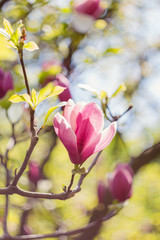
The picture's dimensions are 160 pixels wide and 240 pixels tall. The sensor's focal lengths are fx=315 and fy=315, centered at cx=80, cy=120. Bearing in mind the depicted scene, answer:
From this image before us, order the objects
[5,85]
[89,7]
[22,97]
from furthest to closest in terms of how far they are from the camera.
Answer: [89,7]
[5,85]
[22,97]

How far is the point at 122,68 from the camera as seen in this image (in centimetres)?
340

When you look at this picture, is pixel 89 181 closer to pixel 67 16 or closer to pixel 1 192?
pixel 67 16

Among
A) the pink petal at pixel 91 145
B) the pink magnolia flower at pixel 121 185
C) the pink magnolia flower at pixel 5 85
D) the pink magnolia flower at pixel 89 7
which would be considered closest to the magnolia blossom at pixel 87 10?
the pink magnolia flower at pixel 89 7

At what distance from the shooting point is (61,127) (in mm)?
740

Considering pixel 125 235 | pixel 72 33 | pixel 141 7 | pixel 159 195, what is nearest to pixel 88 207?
pixel 125 235

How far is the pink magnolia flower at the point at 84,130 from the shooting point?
76 cm

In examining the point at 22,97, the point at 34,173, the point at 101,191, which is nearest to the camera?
the point at 22,97

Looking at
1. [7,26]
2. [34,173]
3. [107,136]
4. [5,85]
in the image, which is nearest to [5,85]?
[5,85]

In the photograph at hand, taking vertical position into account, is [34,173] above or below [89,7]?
below

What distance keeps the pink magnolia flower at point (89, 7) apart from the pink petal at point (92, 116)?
2.39 feet

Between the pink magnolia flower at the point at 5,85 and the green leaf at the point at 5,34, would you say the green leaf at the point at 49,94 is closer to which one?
the green leaf at the point at 5,34

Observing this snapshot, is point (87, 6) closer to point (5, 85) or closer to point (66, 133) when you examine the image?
point (5, 85)

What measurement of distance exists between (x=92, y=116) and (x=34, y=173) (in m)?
1.04

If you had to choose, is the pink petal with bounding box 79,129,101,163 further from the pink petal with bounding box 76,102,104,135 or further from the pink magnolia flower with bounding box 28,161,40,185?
the pink magnolia flower with bounding box 28,161,40,185
